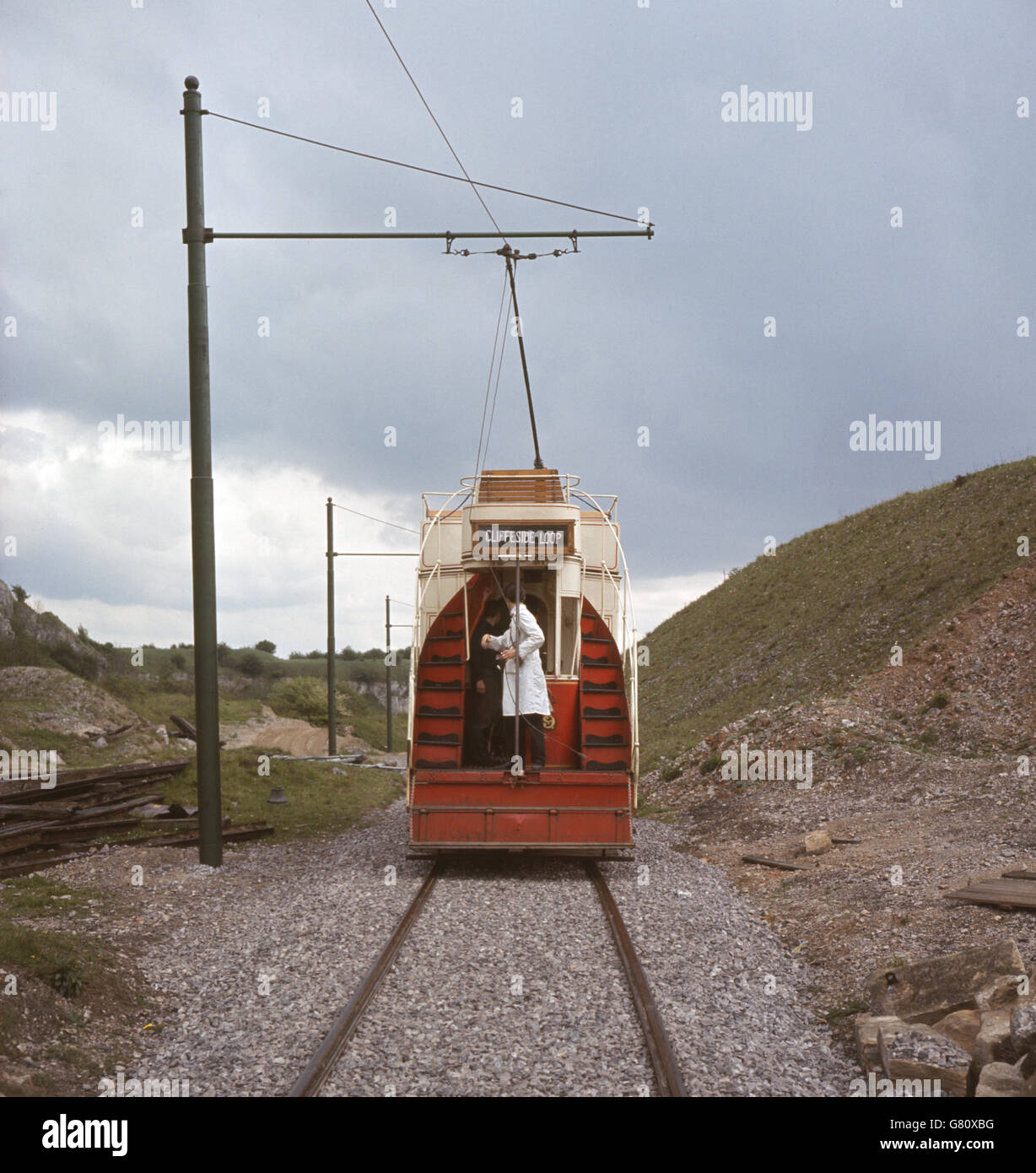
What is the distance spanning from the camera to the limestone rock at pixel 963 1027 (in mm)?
5719

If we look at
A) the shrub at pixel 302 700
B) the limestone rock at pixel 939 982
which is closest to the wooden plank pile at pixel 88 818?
the limestone rock at pixel 939 982

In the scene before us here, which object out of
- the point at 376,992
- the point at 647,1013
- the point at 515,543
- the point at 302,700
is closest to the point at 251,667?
the point at 302,700

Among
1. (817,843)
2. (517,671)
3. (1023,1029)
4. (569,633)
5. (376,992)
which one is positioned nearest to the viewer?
(1023,1029)

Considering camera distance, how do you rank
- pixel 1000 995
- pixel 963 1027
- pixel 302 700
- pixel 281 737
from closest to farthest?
pixel 963 1027 < pixel 1000 995 < pixel 281 737 < pixel 302 700

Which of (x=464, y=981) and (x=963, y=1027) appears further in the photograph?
(x=464, y=981)

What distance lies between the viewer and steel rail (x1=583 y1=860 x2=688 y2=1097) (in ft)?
17.9

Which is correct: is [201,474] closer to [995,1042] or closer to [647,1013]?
[647,1013]

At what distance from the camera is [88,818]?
14.7 metres

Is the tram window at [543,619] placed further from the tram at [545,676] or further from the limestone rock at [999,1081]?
the limestone rock at [999,1081]

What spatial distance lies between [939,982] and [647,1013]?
74.5 inches

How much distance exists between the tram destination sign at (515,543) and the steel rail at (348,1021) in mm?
4546
